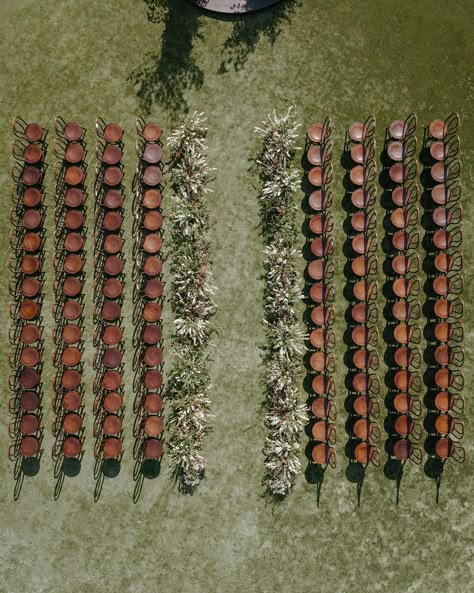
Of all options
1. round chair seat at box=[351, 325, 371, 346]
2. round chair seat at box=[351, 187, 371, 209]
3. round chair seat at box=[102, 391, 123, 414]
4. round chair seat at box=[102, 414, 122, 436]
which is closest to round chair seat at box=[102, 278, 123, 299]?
round chair seat at box=[102, 391, 123, 414]

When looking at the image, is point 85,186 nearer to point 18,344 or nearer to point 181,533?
point 18,344

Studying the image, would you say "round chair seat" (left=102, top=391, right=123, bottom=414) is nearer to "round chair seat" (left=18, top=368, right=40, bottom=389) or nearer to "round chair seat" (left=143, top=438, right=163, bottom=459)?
"round chair seat" (left=143, top=438, right=163, bottom=459)

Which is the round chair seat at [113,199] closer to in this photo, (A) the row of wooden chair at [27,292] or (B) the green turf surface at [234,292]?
Answer: (B) the green turf surface at [234,292]

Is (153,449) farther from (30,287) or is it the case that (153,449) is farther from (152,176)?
(152,176)

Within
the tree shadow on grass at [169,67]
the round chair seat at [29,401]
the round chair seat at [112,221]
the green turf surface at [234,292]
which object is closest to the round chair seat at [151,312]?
the green turf surface at [234,292]

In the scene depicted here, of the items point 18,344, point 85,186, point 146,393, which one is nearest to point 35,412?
point 18,344

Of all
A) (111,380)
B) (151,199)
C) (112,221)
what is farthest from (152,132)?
(111,380)
